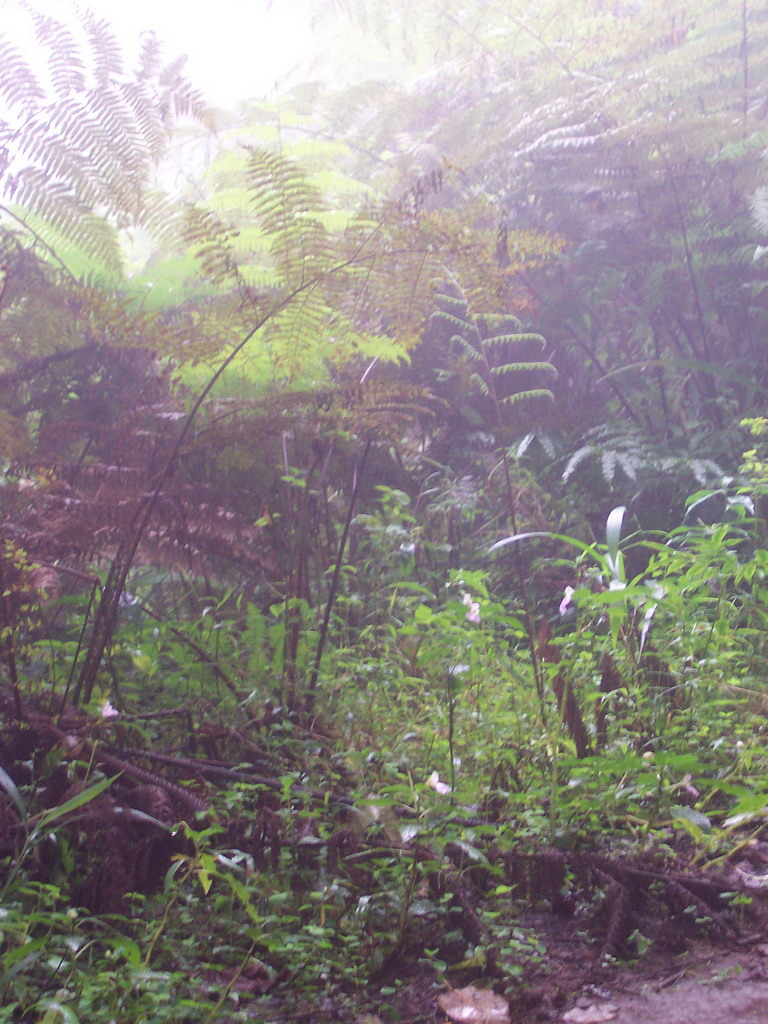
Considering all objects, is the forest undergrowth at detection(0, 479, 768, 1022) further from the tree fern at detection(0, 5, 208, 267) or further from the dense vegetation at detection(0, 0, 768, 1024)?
the tree fern at detection(0, 5, 208, 267)

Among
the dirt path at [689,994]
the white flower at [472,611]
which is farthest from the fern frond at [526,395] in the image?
the dirt path at [689,994]

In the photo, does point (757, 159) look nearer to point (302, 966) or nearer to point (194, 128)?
point (194, 128)

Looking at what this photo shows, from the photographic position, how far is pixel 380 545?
8.70 feet

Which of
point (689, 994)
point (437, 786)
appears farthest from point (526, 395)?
point (689, 994)

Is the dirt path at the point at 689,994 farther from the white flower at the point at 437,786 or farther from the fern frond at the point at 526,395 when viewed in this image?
the fern frond at the point at 526,395

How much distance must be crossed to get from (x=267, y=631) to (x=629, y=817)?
1.10m

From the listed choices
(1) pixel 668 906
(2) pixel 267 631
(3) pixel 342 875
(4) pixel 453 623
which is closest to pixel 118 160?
(2) pixel 267 631

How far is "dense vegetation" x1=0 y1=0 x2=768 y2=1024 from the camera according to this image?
1.25m

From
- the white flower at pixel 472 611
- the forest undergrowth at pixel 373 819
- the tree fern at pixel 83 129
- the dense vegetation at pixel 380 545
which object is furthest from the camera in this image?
the tree fern at pixel 83 129

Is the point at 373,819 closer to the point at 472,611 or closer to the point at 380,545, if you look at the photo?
the point at 472,611

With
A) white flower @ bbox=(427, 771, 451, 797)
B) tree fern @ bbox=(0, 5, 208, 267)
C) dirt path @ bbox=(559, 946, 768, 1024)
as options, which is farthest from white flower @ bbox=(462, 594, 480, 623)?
tree fern @ bbox=(0, 5, 208, 267)

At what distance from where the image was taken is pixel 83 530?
1.81 m

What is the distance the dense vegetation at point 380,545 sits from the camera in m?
1.25

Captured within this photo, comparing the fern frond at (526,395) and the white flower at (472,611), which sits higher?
the fern frond at (526,395)
